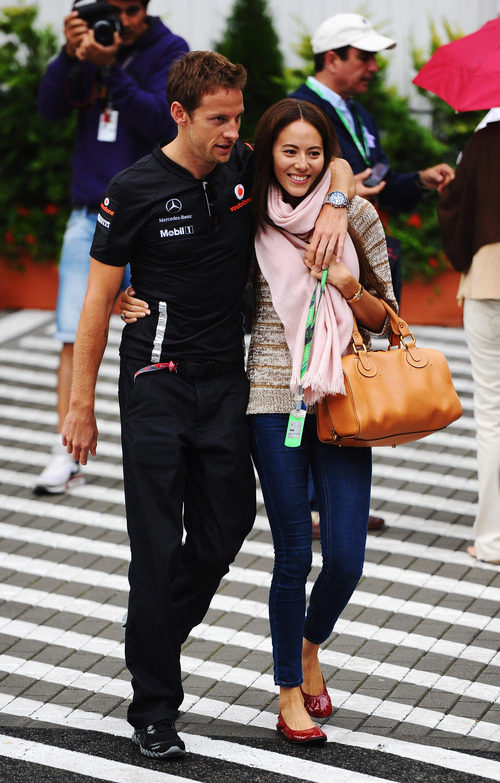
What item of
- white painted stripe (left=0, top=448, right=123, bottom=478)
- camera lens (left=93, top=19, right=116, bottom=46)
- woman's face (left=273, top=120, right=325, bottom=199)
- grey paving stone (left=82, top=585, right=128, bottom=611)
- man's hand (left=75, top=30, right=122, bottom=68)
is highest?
camera lens (left=93, top=19, right=116, bottom=46)

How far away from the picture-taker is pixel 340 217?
13.9 ft

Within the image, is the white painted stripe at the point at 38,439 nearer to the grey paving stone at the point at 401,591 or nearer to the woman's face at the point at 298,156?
the grey paving stone at the point at 401,591

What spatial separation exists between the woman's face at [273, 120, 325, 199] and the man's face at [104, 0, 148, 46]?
2.93 m

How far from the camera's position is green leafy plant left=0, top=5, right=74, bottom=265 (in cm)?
1014

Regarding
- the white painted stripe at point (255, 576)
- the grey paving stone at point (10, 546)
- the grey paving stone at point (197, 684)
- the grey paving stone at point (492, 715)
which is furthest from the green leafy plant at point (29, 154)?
the grey paving stone at point (492, 715)

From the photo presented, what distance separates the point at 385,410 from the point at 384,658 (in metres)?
1.36

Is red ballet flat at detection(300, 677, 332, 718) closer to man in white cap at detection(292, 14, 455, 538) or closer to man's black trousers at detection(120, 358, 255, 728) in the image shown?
man's black trousers at detection(120, 358, 255, 728)

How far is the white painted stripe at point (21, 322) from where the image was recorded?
988cm

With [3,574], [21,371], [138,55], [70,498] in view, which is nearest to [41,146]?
[21,371]

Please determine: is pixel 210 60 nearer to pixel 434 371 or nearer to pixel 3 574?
pixel 434 371

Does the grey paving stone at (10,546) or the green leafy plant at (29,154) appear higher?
the green leafy plant at (29,154)

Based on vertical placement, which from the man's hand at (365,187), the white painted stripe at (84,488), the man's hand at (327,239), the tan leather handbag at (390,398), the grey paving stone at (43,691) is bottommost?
the grey paving stone at (43,691)

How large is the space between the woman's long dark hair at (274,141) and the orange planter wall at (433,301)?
18.1ft

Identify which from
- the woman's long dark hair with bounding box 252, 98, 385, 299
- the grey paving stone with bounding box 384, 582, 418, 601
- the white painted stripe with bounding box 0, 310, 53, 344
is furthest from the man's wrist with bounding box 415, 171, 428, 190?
the white painted stripe with bounding box 0, 310, 53, 344
